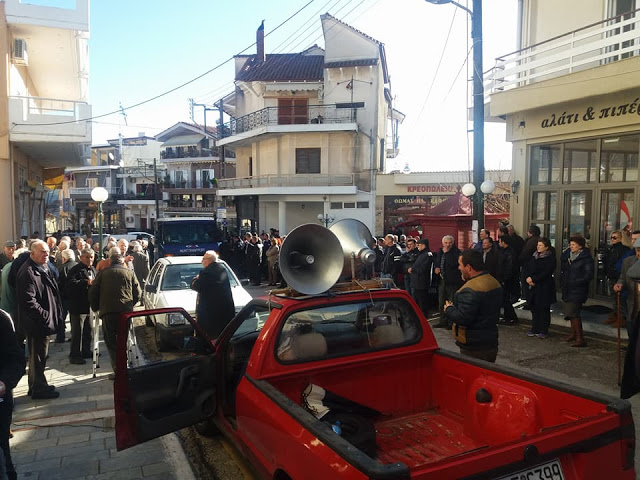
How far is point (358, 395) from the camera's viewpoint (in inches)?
150

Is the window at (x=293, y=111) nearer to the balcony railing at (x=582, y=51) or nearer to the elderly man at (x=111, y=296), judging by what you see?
the balcony railing at (x=582, y=51)

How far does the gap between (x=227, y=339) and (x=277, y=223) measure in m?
27.4

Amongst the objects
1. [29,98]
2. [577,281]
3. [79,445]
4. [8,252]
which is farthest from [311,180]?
[79,445]

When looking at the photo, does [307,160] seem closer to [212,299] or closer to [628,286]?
[212,299]

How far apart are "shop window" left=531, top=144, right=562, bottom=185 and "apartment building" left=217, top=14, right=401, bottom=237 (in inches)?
701

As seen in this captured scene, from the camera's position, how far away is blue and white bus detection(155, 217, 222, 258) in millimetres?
16797

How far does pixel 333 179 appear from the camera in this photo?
29266 mm

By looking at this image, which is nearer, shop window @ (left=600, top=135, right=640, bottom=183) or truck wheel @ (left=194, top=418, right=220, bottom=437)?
truck wheel @ (left=194, top=418, right=220, bottom=437)

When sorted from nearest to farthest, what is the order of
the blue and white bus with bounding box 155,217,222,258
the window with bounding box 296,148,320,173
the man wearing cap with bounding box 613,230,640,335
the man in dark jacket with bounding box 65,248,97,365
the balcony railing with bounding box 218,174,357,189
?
the man wearing cap with bounding box 613,230,640,335 < the man in dark jacket with bounding box 65,248,97,365 < the blue and white bus with bounding box 155,217,222,258 < the balcony railing with bounding box 218,174,357,189 < the window with bounding box 296,148,320,173

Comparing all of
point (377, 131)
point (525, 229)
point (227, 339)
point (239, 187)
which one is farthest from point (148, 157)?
point (227, 339)

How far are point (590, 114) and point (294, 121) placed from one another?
22637 mm

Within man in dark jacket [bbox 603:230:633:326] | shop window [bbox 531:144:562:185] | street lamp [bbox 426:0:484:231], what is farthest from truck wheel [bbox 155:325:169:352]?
shop window [bbox 531:144:562:185]

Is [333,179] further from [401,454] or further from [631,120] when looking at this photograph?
[401,454]

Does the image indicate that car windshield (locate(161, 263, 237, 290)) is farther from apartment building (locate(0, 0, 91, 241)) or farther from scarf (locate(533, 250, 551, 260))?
apartment building (locate(0, 0, 91, 241))
